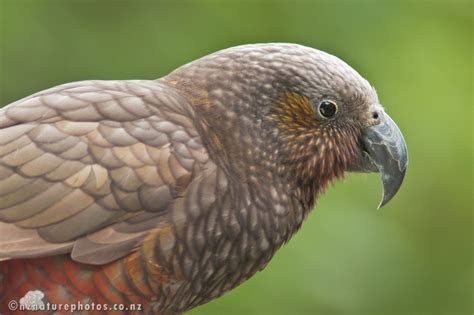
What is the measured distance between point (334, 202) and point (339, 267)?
0.38m

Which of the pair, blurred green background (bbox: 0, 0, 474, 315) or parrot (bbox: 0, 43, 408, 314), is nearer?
parrot (bbox: 0, 43, 408, 314)

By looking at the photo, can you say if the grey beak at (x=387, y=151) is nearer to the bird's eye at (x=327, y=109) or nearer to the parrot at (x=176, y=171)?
the parrot at (x=176, y=171)

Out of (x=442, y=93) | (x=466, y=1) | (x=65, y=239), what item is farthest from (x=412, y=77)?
(x=65, y=239)

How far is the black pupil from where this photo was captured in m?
3.28

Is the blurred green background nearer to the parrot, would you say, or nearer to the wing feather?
the parrot

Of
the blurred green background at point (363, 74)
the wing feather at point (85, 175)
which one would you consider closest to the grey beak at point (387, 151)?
the wing feather at point (85, 175)

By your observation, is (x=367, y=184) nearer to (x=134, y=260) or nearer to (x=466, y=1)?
(x=466, y=1)

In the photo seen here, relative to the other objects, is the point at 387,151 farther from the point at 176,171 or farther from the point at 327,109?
the point at 176,171

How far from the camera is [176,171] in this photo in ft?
10.0

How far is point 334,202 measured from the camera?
5301 mm

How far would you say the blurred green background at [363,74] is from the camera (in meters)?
5.23

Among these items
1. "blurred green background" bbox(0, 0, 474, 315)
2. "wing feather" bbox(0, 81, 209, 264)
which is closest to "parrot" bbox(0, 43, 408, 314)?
"wing feather" bbox(0, 81, 209, 264)

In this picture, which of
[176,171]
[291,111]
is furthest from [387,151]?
[176,171]

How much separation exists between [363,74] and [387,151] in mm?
2435
